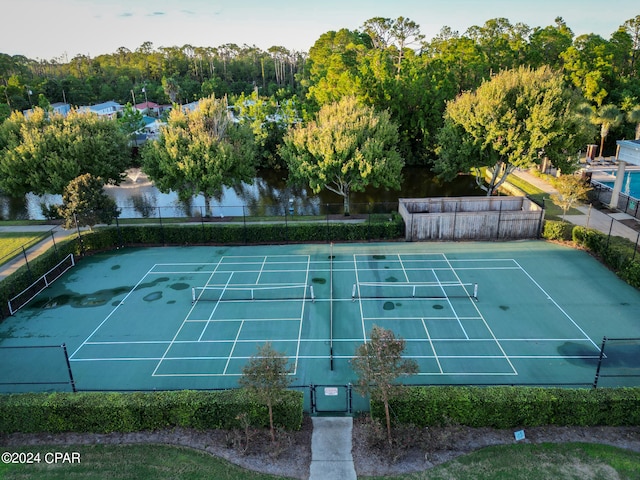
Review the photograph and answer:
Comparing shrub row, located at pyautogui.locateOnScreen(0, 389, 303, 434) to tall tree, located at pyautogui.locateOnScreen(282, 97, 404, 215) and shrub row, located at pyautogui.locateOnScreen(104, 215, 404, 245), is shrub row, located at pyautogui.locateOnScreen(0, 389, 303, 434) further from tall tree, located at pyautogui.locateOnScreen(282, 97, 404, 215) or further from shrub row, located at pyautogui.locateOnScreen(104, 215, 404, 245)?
tall tree, located at pyautogui.locateOnScreen(282, 97, 404, 215)

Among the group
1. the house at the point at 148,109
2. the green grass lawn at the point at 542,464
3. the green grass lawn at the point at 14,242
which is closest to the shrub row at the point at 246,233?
the green grass lawn at the point at 14,242

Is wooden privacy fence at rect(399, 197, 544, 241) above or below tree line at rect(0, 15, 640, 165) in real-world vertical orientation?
below

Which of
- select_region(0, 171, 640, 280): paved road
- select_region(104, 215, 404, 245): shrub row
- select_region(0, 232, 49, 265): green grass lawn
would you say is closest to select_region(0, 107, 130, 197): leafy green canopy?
select_region(0, 171, 640, 280): paved road

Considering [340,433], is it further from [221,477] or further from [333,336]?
[333,336]

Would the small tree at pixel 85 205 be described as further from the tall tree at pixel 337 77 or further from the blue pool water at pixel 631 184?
the blue pool water at pixel 631 184

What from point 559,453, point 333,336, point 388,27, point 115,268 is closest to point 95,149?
point 115,268

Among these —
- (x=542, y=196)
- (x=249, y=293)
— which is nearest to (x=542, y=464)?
(x=249, y=293)
